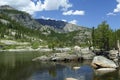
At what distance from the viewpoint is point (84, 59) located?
143m

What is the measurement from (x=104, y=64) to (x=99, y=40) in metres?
72.6

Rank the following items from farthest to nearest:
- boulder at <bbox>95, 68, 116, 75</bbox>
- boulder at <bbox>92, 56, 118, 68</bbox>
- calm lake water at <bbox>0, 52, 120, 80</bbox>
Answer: boulder at <bbox>92, 56, 118, 68</bbox> < boulder at <bbox>95, 68, 116, 75</bbox> < calm lake water at <bbox>0, 52, 120, 80</bbox>

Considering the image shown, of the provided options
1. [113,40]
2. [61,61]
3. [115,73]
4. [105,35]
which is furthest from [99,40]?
[115,73]

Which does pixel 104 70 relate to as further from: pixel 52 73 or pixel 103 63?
pixel 52 73

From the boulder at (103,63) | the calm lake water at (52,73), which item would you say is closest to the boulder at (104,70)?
the calm lake water at (52,73)

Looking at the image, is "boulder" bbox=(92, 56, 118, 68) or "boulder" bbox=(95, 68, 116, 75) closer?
"boulder" bbox=(95, 68, 116, 75)

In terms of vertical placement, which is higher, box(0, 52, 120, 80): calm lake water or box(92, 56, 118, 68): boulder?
box(92, 56, 118, 68): boulder

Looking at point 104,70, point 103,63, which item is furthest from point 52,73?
point 103,63

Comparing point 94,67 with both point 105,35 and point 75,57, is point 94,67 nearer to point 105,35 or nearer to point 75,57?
point 75,57

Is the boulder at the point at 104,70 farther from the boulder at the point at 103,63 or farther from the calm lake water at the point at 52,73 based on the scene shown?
the boulder at the point at 103,63

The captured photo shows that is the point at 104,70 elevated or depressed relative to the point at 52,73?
elevated

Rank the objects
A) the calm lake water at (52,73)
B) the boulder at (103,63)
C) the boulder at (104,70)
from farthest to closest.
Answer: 1. the boulder at (103,63)
2. the boulder at (104,70)
3. the calm lake water at (52,73)

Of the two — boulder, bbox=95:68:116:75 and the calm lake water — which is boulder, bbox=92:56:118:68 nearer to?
boulder, bbox=95:68:116:75

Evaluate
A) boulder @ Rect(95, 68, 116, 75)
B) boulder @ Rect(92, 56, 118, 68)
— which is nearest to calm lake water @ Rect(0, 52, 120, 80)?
boulder @ Rect(95, 68, 116, 75)
